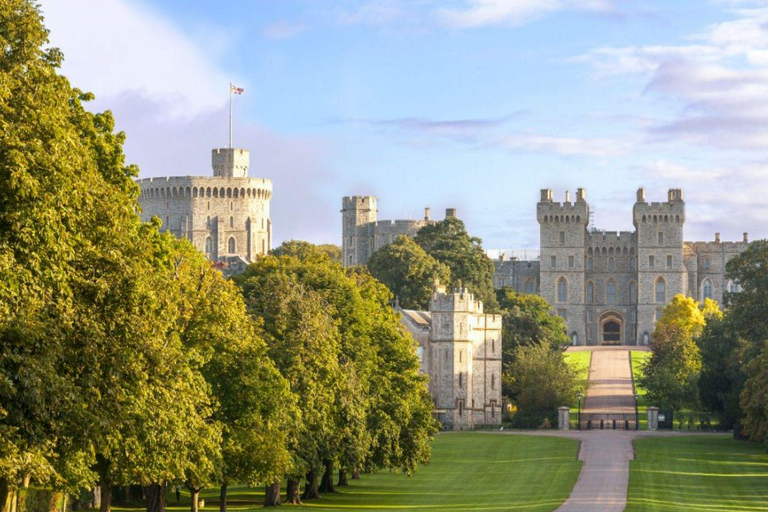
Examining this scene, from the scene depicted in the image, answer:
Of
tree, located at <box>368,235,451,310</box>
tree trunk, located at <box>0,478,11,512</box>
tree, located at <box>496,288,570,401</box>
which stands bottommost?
tree trunk, located at <box>0,478,11,512</box>

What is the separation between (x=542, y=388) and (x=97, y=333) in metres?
57.4

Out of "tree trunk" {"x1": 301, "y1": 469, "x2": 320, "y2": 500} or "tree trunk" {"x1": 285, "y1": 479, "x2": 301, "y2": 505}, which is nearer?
"tree trunk" {"x1": 285, "y1": 479, "x2": 301, "y2": 505}

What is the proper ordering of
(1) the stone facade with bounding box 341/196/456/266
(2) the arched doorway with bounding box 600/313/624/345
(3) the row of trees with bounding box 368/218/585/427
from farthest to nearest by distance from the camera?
(1) the stone facade with bounding box 341/196/456/266
(2) the arched doorway with bounding box 600/313/624/345
(3) the row of trees with bounding box 368/218/585/427

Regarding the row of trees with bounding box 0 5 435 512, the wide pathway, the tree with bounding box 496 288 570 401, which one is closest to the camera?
the row of trees with bounding box 0 5 435 512

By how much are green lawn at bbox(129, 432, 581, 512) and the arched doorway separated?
61.7 meters

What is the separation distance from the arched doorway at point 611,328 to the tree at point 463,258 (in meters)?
27.0

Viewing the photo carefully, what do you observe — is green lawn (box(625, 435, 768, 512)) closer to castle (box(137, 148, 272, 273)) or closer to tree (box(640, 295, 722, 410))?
tree (box(640, 295, 722, 410))

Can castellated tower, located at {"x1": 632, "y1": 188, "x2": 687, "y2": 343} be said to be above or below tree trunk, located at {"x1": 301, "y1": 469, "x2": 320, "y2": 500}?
above

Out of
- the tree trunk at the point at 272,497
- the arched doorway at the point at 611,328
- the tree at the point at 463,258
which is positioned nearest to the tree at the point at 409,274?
the tree at the point at 463,258

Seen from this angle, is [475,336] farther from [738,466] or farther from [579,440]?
[738,466]

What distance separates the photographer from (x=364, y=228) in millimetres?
141125

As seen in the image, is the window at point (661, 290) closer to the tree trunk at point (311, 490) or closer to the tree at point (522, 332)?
the tree at point (522, 332)

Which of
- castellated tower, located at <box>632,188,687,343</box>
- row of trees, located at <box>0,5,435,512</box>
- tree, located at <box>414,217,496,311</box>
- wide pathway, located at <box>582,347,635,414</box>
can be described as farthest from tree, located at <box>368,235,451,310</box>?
row of trees, located at <box>0,5,435,512</box>

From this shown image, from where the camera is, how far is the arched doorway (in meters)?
128
